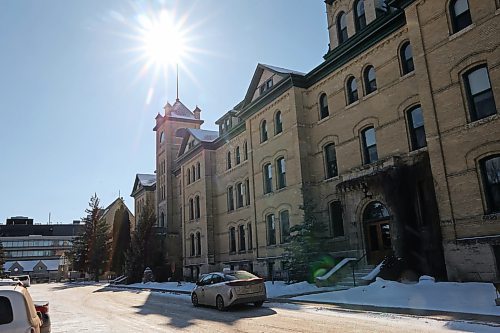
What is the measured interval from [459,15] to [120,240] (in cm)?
4854

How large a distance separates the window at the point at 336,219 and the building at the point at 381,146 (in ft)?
0.19

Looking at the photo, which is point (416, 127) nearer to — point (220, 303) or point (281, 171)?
point (281, 171)

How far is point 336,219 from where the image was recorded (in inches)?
949

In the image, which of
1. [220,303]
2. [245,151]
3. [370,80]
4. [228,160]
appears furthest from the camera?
[228,160]

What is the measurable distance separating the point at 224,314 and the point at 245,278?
1.67m

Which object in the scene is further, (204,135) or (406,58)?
(204,135)

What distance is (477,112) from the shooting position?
53.0 ft

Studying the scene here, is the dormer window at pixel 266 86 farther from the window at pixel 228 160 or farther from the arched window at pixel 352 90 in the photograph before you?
the window at pixel 228 160

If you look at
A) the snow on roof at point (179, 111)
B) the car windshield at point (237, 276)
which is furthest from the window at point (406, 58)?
the snow on roof at point (179, 111)

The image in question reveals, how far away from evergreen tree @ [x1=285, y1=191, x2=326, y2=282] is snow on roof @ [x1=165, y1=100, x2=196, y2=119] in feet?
115

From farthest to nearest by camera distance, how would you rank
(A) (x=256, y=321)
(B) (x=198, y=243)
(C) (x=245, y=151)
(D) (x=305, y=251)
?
(B) (x=198, y=243)
(C) (x=245, y=151)
(D) (x=305, y=251)
(A) (x=256, y=321)

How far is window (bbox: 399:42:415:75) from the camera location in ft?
66.5

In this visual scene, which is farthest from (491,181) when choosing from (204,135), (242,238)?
(204,135)

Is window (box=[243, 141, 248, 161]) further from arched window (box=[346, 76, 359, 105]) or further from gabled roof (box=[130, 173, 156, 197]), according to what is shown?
gabled roof (box=[130, 173, 156, 197])
